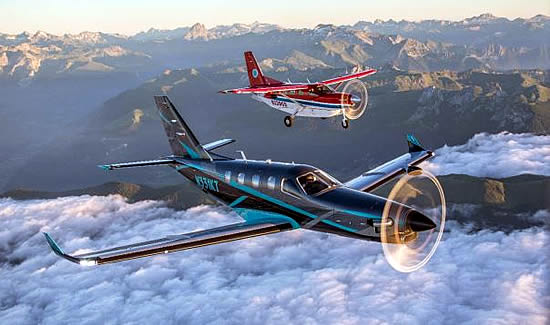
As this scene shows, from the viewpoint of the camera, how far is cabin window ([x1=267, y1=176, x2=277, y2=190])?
32.5 metres

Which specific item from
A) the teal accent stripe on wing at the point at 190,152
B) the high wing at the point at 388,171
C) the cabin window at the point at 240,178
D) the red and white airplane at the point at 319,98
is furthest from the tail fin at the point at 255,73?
the cabin window at the point at 240,178

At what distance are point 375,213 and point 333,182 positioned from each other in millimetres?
5373

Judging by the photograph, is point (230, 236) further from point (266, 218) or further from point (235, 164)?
point (235, 164)

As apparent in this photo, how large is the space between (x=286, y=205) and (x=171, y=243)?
30.1 ft

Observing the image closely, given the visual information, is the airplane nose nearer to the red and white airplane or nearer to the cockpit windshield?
the cockpit windshield

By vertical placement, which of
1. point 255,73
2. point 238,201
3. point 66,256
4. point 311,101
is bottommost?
point 238,201

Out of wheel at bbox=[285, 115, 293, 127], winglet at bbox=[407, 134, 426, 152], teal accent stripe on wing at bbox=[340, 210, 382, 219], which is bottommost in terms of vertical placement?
teal accent stripe on wing at bbox=[340, 210, 382, 219]

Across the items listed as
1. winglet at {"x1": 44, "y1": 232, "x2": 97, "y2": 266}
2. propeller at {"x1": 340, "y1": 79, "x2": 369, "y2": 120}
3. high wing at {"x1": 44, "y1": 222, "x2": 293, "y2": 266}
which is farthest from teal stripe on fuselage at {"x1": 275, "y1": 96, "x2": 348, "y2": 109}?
winglet at {"x1": 44, "y1": 232, "x2": 97, "y2": 266}

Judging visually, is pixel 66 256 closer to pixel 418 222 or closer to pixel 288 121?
pixel 418 222

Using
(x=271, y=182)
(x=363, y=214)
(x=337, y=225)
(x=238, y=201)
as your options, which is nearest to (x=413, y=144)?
(x=271, y=182)

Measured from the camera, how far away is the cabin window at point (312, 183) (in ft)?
100

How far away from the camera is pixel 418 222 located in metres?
24.8

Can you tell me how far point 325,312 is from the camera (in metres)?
191

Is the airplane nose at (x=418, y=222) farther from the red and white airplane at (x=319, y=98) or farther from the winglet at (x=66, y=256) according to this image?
the red and white airplane at (x=319, y=98)
